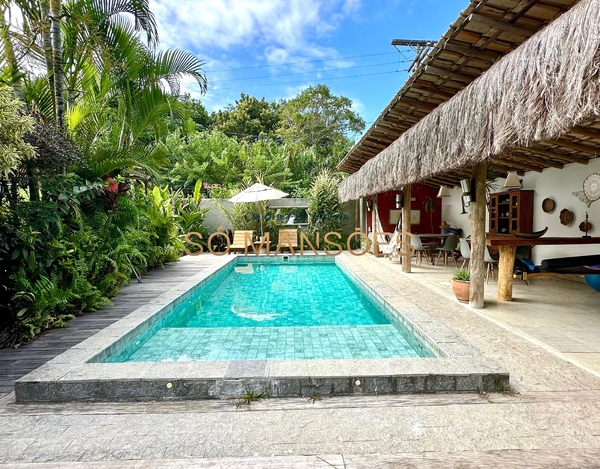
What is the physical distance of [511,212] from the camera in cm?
886

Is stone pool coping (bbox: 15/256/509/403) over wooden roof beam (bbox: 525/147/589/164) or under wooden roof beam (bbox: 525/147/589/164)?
→ under

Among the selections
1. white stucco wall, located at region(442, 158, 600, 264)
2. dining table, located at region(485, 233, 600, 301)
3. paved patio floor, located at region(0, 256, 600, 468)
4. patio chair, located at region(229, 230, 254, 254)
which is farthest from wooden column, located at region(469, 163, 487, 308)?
patio chair, located at region(229, 230, 254, 254)

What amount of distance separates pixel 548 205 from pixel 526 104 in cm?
586

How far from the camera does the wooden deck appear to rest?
3.27 metres

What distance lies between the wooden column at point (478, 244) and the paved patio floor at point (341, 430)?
6.02ft

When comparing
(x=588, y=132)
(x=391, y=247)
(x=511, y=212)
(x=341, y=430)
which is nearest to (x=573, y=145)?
(x=588, y=132)

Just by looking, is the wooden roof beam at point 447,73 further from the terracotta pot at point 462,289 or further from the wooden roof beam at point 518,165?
the wooden roof beam at point 518,165

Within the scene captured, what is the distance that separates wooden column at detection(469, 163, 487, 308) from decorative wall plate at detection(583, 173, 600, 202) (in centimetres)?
323

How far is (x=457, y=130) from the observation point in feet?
14.7

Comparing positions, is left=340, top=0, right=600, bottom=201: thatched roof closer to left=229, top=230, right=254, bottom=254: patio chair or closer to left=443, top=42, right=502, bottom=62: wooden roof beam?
left=443, top=42, right=502, bottom=62: wooden roof beam

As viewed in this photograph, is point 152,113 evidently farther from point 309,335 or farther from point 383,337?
point 383,337

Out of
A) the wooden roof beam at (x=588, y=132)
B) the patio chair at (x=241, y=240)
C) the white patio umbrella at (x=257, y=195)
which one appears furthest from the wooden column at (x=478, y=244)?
the patio chair at (x=241, y=240)

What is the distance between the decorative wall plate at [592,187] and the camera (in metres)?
6.54

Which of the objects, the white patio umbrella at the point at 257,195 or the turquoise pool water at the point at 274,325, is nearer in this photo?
the turquoise pool water at the point at 274,325
